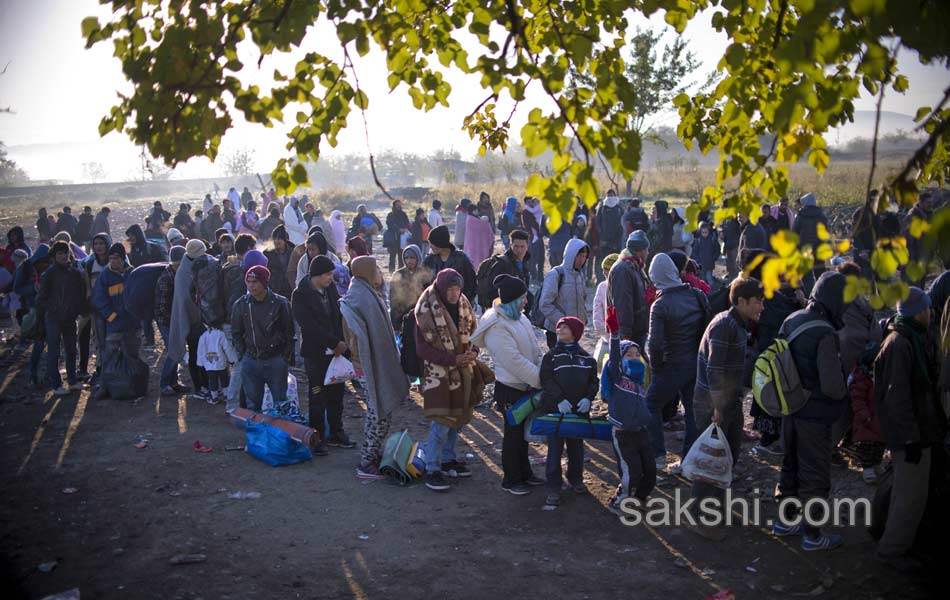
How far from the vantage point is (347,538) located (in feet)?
19.6

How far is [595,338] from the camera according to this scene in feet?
41.2

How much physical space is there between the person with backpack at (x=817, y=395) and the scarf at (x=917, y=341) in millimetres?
434

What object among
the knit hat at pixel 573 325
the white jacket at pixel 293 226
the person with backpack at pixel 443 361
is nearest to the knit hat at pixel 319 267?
the person with backpack at pixel 443 361

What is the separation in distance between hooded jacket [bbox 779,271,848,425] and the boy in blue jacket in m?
1.16

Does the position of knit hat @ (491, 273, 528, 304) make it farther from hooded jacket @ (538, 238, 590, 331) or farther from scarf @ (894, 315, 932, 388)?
scarf @ (894, 315, 932, 388)

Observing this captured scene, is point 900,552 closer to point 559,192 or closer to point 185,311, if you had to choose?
point 559,192

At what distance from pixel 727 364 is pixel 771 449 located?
1.82 m

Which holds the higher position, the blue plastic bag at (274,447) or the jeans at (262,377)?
the jeans at (262,377)

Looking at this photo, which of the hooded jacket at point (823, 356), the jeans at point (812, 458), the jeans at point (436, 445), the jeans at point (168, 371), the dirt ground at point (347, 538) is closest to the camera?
the dirt ground at point (347, 538)

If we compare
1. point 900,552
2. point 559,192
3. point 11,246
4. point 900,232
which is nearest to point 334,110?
point 559,192

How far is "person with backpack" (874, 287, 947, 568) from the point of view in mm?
5031

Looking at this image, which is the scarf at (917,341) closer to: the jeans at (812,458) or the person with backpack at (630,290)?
the jeans at (812,458)

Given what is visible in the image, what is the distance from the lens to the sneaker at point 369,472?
23.4 feet

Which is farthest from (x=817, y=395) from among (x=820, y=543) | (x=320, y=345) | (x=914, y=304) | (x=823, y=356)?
(x=320, y=345)
